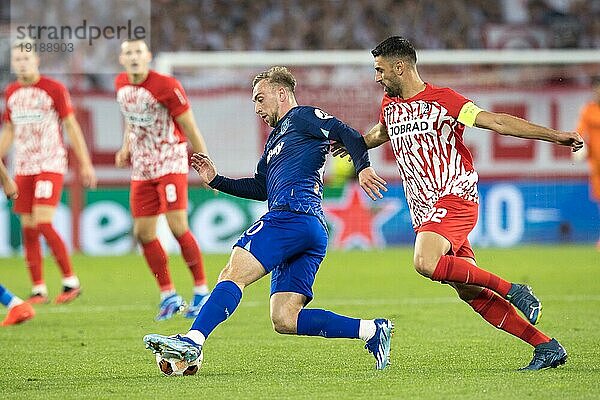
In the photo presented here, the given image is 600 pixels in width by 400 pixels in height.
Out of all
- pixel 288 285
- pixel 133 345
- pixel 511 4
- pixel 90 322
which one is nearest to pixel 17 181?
pixel 90 322

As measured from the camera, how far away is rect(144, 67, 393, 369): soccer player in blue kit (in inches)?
243

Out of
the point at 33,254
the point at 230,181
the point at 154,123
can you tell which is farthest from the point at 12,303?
the point at 230,181

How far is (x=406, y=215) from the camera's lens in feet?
56.7

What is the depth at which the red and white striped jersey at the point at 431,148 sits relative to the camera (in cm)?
643

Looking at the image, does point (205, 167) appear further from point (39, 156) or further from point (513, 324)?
point (39, 156)

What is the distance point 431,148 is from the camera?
647 centimetres

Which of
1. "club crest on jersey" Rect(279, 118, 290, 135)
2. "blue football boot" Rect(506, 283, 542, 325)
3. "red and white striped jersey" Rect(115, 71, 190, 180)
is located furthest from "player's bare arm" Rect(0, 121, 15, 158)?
"blue football boot" Rect(506, 283, 542, 325)

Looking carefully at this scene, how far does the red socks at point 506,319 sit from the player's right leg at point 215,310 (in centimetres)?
131

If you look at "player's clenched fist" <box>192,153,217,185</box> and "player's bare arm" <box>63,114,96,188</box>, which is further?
"player's bare arm" <box>63,114,96,188</box>

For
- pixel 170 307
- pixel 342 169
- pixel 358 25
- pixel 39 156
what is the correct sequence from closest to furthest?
pixel 170 307 < pixel 39 156 < pixel 342 169 < pixel 358 25

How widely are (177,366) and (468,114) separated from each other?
2094 mm

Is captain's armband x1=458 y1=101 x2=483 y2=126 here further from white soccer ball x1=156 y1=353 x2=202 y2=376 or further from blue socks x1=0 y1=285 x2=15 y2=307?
blue socks x1=0 y1=285 x2=15 y2=307

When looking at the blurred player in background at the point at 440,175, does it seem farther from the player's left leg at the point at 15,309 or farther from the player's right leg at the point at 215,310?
the player's left leg at the point at 15,309

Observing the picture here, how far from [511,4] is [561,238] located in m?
5.02
